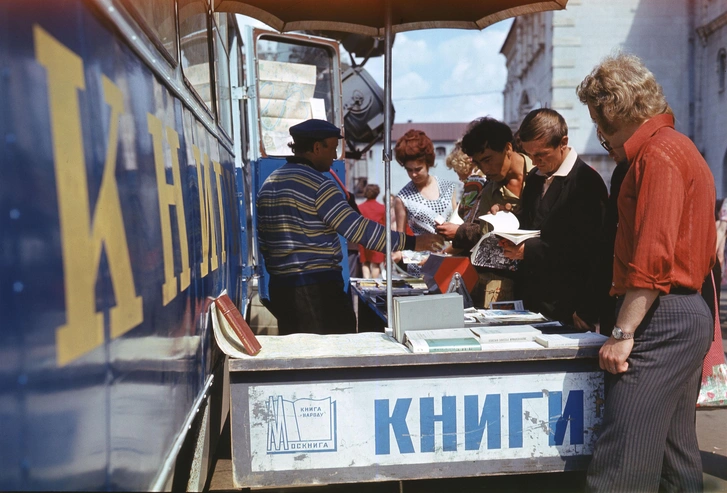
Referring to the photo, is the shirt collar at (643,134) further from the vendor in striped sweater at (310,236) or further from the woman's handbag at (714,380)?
the vendor in striped sweater at (310,236)

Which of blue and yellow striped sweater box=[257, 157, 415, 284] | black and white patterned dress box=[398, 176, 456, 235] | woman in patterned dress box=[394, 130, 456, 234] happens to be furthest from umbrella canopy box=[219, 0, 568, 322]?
black and white patterned dress box=[398, 176, 456, 235]

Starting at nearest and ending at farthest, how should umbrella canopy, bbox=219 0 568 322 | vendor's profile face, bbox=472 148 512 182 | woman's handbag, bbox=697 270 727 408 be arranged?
woman's handbag, bbox=697 270 727 408 → umbrella canopy, bbox=219 0 568 322 → vendor's profile face, bbox=472 148 512 182

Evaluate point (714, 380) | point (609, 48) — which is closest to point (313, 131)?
point (714, 380)

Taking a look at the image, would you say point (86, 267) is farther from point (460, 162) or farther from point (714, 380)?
point (460, 162)

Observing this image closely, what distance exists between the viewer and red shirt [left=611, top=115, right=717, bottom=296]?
2.07 metres

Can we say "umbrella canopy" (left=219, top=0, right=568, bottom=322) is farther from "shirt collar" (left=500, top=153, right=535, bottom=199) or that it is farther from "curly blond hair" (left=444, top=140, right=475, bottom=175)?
"curly blond hair" (left=444, top=140, right=475, bottom=175)

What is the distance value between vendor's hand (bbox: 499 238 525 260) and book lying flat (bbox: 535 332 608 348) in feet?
1.70

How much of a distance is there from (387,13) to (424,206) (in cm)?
223

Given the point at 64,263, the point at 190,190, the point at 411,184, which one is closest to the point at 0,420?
the point at 64,263

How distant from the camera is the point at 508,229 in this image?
3.00 meters

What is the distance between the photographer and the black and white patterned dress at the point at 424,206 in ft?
16.4

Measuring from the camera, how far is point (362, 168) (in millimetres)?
24812

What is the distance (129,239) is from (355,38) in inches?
361

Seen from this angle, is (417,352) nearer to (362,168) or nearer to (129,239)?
(129,239)
